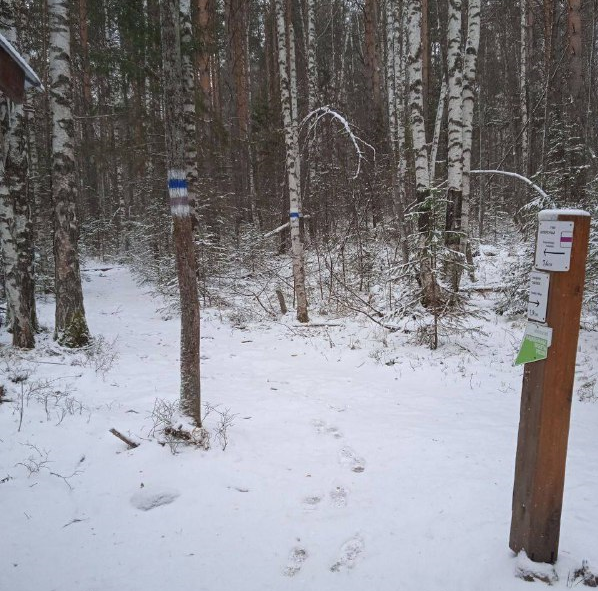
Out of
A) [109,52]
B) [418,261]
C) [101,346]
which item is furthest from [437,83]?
[101,346]

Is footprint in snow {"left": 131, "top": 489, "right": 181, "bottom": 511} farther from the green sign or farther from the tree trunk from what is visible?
the tree trunk

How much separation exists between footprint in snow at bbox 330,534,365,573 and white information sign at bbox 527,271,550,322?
2.02m

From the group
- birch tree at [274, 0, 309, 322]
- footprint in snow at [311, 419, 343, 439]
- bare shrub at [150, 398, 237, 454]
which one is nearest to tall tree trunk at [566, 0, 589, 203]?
birch tree at [274, 0, 309, 322]

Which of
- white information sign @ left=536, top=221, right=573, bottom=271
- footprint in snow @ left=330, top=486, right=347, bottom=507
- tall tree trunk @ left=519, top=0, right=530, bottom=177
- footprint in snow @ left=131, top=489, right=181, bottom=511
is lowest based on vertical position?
footprint in snow @ left=131, top=489, right=181, bottom=511

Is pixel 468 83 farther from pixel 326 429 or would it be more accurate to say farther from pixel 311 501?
pixel 311 501

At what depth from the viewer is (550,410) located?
2332 mm

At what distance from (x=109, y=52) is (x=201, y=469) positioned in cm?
1287

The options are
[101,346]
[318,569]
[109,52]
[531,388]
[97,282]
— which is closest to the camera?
[531,388]

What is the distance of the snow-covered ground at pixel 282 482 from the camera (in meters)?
2.82

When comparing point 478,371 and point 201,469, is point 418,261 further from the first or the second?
point 201,469

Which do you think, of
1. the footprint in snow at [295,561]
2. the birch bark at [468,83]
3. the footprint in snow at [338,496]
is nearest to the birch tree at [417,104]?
the birch bark at [468,83]

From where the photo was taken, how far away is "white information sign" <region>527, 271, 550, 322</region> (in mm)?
2266

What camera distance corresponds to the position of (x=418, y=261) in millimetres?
7141

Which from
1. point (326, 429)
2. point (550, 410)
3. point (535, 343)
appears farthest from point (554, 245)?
point (326, 429)
